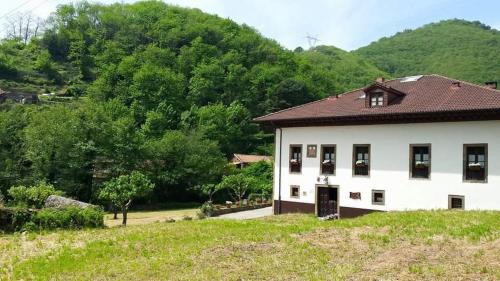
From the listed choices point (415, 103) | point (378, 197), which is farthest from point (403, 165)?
point (415, 103)

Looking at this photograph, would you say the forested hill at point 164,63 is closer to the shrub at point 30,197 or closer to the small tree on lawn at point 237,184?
the small tree on lawn at point 237,184

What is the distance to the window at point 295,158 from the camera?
91.7ft

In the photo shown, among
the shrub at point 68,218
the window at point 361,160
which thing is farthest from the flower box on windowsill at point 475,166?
the shrub at point 68,218

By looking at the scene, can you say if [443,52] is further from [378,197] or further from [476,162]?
[476,162]

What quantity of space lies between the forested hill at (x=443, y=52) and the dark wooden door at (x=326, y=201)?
62582mm

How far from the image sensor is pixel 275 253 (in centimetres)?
1192

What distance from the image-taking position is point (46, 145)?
139 feet

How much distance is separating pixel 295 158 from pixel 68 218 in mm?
13699

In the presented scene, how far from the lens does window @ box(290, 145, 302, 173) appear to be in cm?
2795

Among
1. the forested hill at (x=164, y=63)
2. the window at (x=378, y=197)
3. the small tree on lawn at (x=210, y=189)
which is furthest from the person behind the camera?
the forested hill at (x=164, y=63)

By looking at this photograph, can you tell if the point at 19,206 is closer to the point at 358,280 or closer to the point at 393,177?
the point at 358,280

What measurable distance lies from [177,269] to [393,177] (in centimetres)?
1620

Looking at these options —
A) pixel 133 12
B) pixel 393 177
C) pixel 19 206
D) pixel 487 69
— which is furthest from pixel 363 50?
pixel 19 206

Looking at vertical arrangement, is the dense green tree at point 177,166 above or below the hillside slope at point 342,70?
below
